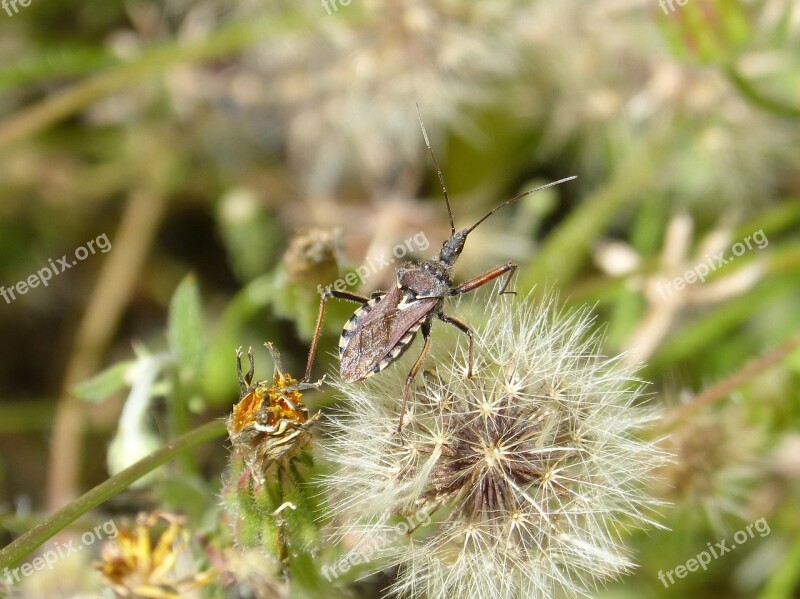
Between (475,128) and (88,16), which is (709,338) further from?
(88,16)

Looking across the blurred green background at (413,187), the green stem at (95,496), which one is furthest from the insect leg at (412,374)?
the blurred green background at (413,187)

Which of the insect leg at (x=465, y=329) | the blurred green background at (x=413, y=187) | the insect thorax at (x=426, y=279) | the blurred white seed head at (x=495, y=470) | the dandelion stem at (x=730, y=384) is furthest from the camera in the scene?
the blurred green background at (x=413, y=187)

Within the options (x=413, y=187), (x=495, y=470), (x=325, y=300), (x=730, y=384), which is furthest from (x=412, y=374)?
(x=413, y=187)

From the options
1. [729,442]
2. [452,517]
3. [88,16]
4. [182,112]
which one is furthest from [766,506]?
[88,16]

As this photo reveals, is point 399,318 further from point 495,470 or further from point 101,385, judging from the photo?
point 101,385

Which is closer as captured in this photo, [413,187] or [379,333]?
[379,333]

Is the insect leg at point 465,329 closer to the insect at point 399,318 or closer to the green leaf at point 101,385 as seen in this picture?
the insect at point 399,318
